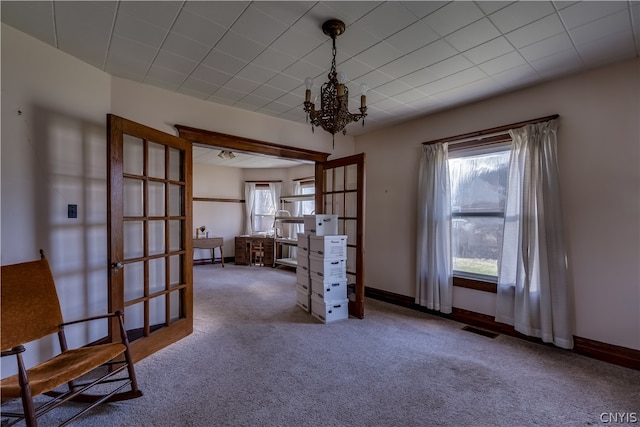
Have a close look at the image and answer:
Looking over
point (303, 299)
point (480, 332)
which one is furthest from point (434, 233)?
point (303, 299)

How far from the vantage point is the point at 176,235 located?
3.10 metres

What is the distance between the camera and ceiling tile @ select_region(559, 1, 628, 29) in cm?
186

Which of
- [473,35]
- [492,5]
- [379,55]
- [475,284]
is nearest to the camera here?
[492,5]

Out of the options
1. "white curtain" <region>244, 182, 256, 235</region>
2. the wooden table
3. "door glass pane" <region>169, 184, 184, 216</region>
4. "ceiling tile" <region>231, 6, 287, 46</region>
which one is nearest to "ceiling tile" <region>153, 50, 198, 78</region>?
"ceiling tile" <region>231, 6, 287, 46</region>

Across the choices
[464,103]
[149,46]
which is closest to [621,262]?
[464,103]

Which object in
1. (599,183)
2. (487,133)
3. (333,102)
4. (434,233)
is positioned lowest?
(434,233)

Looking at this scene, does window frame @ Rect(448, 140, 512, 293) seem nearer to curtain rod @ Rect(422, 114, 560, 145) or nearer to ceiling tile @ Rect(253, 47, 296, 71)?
curtain rod @ Rect(422, 114, 560, 145)

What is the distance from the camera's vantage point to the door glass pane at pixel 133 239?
9.25 ft

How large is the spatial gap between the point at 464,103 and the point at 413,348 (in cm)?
285

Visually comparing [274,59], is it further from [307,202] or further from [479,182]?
[307,202]

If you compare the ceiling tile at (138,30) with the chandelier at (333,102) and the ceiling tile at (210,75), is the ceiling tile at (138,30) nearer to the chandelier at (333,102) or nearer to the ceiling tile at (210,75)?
the ceiling tile at (210,75)

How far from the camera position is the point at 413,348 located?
112 inches

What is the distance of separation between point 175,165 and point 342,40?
2079mm

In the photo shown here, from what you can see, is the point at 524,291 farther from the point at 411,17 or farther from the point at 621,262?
the point at 411,17
